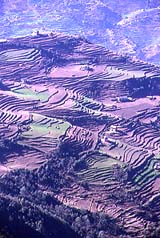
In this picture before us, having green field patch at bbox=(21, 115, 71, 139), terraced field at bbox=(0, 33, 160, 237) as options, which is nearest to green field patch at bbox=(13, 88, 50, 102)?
terraced field at bbox=(0, 33, 160, 237)

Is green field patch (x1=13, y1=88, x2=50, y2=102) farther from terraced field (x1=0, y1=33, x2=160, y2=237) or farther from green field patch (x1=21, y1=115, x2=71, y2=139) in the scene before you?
green field patch (x1=21, y1=115, x2=71, y2=139)

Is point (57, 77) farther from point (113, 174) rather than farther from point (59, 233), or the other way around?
point (59, 233)

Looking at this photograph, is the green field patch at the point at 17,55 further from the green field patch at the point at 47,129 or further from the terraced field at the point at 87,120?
the green field patch at the point at 47,129

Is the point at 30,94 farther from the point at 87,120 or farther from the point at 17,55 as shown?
the point at 17,55

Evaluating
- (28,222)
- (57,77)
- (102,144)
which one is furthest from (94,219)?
(57,77)

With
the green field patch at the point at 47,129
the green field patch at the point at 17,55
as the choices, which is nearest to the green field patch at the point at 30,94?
the green field patch at the point at 47,129

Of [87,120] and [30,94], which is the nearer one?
[87,120]

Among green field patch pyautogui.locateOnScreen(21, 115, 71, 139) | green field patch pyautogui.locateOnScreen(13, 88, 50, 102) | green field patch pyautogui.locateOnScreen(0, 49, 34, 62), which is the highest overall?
green field patch pyautogui.locateOnScreen(0, 49, 34, 62)

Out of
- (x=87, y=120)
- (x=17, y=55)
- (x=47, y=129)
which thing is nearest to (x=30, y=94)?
(x=87, y=120)
